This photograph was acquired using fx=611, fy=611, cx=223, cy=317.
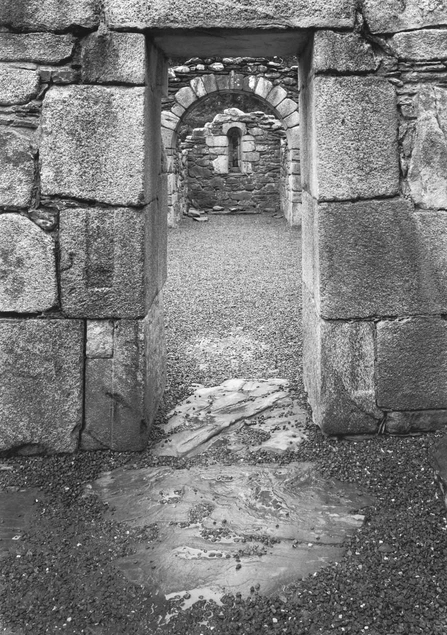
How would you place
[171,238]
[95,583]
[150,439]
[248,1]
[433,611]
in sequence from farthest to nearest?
[171,238]
[150,439]
[248,1]
[95,583]
[433,611]

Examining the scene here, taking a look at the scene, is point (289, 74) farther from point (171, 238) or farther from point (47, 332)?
point (47, 332)

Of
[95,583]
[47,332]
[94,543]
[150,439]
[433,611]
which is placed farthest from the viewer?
[150,439]

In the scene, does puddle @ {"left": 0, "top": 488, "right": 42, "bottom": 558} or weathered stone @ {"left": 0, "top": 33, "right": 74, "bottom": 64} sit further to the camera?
weathered stone @ {"left": 0, "top": 33, "right": 74, "bottom": 64}

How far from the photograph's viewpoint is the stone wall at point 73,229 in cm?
315

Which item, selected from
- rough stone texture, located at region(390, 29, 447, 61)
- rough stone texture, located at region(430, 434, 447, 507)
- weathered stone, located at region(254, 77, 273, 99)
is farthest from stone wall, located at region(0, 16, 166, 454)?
weathered stone, located at region(254, 77, 273, 99)

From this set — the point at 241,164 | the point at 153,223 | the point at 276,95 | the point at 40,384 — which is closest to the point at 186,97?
the point at 276,95

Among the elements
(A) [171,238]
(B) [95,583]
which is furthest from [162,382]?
(A) [171,238]

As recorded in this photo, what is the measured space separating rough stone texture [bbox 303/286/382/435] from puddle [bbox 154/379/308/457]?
1.00ft

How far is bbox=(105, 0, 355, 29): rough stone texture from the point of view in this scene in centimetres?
308

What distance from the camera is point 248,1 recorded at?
309 cm

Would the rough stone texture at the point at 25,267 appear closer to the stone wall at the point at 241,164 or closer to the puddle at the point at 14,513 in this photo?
the puddle at the point at 14,513

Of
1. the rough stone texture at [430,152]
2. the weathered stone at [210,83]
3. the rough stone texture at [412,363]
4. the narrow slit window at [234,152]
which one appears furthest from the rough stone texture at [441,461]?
the narrow slit window at [234,152]

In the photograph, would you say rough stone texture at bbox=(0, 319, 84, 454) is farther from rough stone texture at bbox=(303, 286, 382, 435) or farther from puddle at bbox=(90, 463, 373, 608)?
rough stone texture at bbox=(303, 286, 382, 435)

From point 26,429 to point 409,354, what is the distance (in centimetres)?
216
